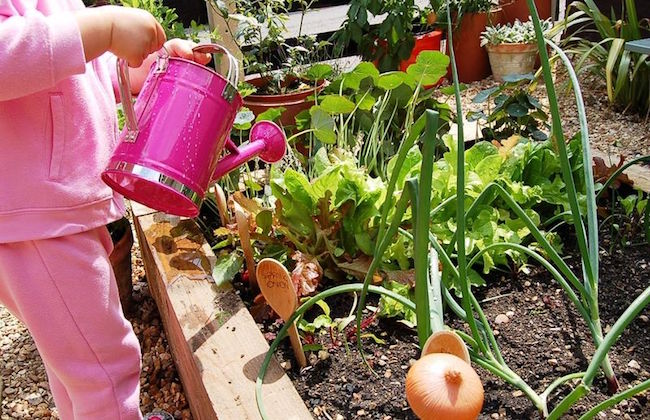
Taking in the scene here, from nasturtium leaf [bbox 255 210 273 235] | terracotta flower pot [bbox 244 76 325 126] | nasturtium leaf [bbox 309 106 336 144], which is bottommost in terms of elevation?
nasturtium leaf [bbox 255 210 273 235]

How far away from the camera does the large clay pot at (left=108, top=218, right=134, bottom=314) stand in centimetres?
176

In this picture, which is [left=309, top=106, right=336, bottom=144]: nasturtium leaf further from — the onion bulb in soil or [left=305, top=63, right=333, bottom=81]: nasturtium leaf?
the onion bulb in soil

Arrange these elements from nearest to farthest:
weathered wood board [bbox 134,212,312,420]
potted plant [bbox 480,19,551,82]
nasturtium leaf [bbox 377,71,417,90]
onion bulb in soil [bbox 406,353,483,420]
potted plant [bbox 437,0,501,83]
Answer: onion bulb in soil [bbox 406,353,483,420] → weathered wood board [bbox 134,212,312,420] → nasturtium leaf [bbox 377,71,417,90] → potted plant [bbox 480,19,551,82] → potted plant [bbox 437,0,501,83]

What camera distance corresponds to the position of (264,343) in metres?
1.16

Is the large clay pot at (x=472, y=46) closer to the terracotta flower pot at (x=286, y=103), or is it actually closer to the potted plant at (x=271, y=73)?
the potted plant at (x=271, y=73)

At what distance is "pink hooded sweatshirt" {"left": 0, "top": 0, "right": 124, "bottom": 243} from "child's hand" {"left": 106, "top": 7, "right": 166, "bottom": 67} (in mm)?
51

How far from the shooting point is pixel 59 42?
0.88 meters

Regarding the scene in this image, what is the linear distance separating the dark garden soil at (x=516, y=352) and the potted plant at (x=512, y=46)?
2450mm

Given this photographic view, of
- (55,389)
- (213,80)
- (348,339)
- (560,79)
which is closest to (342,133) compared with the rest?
(348,339)

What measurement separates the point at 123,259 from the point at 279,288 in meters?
0.85

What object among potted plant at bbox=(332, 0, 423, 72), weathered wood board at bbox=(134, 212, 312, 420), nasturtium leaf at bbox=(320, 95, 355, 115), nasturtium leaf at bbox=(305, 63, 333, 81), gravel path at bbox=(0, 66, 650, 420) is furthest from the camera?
potted plant at bbox=(332, 0, 423, 72)

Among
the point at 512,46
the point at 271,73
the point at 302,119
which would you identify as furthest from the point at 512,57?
the point at 302,119

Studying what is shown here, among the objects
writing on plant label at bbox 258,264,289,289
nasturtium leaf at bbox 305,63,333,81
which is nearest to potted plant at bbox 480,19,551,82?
nasturtium leaf at bbox 305,63,333,81

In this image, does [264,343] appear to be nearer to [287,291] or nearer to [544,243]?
[287,291]
